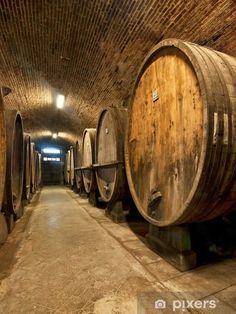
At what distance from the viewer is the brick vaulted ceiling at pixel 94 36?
2652 mm

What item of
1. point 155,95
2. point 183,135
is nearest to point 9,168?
point 155,95

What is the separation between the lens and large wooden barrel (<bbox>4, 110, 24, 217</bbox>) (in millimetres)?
2501

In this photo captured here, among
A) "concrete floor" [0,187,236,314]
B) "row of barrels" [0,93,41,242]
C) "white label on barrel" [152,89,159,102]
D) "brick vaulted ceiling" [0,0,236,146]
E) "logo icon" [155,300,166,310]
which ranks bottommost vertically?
"concrete floor" [0,187,236,314]

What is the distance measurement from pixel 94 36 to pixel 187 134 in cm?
301

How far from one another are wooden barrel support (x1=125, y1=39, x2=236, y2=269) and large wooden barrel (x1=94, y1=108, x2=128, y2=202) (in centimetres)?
74

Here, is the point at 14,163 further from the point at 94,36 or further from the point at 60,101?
the point at 60,101

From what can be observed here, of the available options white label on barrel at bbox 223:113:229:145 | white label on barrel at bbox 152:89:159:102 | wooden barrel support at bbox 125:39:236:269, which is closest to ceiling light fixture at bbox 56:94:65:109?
wooden barrel support at bbox 125:39:236:269

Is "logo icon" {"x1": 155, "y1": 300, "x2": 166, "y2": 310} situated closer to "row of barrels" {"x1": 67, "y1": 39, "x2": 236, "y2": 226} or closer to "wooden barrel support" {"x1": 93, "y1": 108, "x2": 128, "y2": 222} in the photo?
"row of barrels" {"x1": 67, "y1": 39, "x2": 236, "y2": 226}

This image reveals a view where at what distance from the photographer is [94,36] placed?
11.8ft

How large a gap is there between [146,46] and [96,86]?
2209mm

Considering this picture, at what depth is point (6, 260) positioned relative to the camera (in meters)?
1.86

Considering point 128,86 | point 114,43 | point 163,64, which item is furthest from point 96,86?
point 163,64

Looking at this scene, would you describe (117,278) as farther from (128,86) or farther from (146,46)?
(128,86)

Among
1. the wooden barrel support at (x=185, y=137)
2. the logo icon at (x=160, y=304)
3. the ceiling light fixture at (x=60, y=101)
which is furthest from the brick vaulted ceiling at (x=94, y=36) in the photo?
the logo icon at (x=160, y=304)
